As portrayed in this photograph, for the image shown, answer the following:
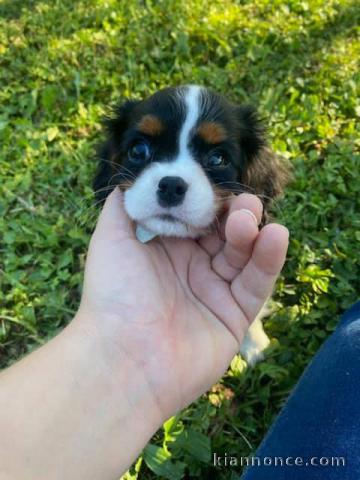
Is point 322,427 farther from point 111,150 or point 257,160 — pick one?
point 111,150

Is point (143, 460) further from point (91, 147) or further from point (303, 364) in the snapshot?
point (91, 147)

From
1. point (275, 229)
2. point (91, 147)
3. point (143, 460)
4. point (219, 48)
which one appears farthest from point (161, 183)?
point (219, 48)

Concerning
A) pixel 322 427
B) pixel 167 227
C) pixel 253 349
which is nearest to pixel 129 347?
pixel 167 227

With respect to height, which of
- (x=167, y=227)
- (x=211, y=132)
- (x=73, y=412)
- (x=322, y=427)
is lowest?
(x=322, y=427)

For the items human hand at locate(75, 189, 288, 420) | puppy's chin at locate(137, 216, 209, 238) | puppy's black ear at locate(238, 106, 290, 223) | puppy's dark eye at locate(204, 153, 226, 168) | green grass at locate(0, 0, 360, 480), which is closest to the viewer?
human hand at locate(75, 189, 288, 420)

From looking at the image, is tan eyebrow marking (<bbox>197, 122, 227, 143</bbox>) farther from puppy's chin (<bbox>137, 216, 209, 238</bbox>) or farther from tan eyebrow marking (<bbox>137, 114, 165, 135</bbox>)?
puppy's chin (<bbox>137, 216, 209, 238</bbox>)

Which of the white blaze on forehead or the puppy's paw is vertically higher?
the white blaze on forehead

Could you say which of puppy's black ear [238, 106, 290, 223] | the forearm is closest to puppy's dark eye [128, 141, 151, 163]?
puppy's black ear [238, 106, 290, 223]
